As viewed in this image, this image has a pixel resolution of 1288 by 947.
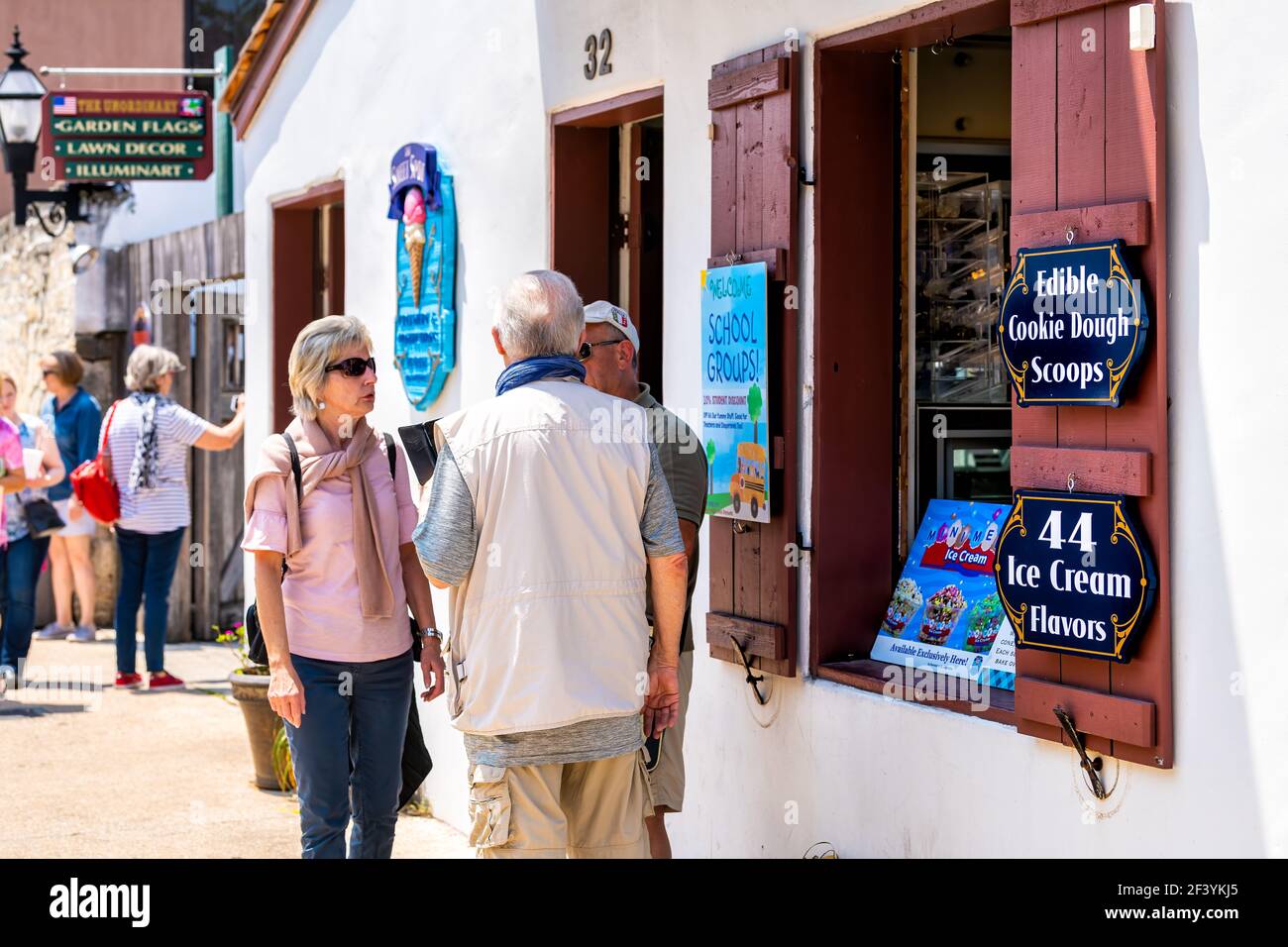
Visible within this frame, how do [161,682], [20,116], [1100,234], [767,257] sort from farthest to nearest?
[20,116] → [161,682] → [767,257] → [1100,234]

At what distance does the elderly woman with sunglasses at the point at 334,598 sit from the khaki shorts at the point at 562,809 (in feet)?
2.15

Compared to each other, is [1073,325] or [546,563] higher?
[1073,325]

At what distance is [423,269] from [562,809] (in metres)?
3.56

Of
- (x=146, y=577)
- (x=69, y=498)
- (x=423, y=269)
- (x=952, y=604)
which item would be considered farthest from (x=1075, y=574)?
(x=69, y=498)

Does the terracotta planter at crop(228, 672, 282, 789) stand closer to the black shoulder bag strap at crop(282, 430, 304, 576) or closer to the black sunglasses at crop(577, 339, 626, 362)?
the black shoulder bag strap at crop(282, 430, 304, 576)

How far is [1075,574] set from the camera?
11.7ft

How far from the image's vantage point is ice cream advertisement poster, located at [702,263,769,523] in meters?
4.64

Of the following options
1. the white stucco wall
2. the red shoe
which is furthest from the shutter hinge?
the red shoe

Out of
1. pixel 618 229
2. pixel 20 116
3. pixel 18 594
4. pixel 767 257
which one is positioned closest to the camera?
pixel 767 257

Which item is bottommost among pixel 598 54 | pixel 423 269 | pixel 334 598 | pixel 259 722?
pixel 259 722

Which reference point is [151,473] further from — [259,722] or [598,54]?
[598,54]

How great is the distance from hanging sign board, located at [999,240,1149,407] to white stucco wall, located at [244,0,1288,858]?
0.35 feet

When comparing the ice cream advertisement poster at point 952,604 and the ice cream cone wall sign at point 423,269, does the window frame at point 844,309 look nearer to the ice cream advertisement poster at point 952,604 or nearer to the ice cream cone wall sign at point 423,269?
the ice cream advertisement poster at point 952,604
